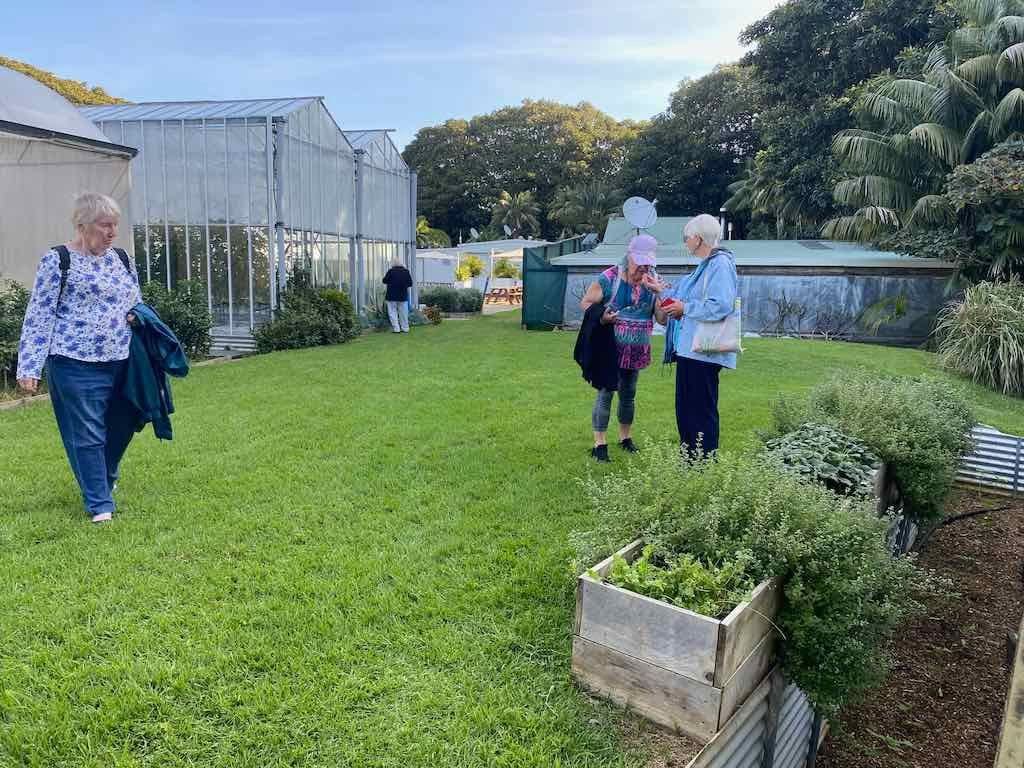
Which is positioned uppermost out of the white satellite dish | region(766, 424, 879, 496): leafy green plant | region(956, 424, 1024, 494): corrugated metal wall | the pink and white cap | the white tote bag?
the white satellite dish

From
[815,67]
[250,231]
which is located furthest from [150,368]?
[815,67]

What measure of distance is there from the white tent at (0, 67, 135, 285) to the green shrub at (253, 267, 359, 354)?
8.78 feet

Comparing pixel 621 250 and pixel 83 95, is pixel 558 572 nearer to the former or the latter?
pixel 621 250

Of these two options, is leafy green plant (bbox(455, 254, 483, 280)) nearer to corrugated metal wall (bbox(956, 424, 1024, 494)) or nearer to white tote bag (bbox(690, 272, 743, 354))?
corrugated metal wall (bbox(956, 424, 1024, 494))

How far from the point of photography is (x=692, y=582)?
2346 mm

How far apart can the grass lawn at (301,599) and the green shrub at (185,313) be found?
4.25 m

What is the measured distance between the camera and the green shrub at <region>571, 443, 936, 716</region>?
2416mm

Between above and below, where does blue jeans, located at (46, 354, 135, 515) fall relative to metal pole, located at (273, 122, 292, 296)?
below

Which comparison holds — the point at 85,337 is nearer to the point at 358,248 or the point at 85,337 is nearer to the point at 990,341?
the point at 990,341

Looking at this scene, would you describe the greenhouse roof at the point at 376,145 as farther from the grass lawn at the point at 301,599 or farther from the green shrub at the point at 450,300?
the grass lawn at the point at 301,599

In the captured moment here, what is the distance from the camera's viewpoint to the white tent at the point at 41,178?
10.6 m

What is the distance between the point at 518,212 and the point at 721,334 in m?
45.3

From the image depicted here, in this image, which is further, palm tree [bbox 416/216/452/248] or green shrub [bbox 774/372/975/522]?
palm tree [bbox 416/216/452/248]

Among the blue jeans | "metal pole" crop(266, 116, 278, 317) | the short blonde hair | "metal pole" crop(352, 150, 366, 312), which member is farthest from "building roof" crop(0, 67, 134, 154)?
the blue jeans
